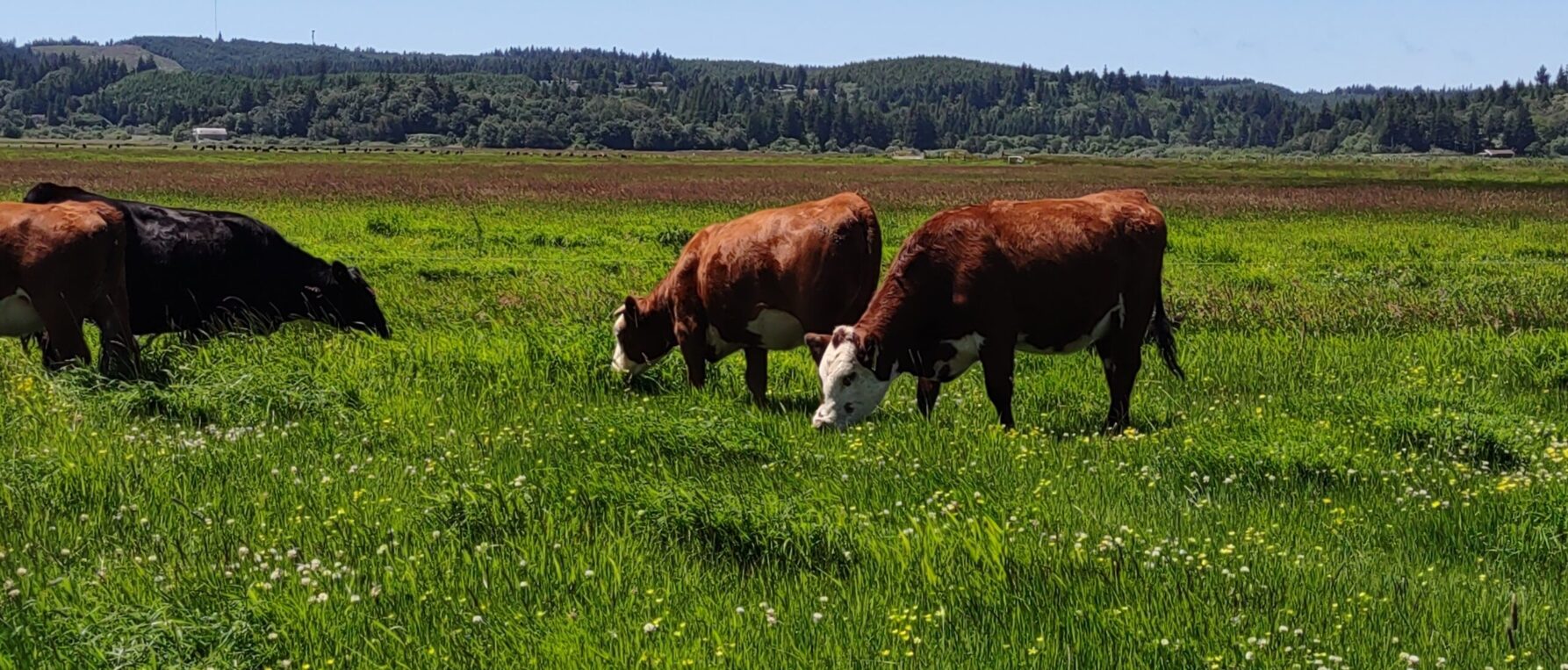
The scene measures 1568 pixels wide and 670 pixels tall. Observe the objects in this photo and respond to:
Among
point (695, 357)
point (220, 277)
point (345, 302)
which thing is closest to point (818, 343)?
point (695, 357)

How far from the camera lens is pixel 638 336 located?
12.3 metres

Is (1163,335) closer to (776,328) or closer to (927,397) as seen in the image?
(927,397)

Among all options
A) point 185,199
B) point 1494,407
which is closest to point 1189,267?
point 1494,407

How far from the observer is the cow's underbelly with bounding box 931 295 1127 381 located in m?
9.89

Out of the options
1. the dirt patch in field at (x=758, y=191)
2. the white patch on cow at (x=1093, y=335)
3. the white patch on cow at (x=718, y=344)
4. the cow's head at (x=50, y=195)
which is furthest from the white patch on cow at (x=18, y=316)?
the dirt patch in field at (x=758, y=191)

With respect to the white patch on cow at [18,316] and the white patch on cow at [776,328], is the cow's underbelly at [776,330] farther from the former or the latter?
the white patch on cow at [18,316]

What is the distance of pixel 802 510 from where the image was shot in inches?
275

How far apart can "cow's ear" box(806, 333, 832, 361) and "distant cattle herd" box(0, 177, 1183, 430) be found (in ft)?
0.06

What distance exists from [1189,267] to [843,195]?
51.3 feet

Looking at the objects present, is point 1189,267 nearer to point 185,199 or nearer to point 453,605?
point 453,605

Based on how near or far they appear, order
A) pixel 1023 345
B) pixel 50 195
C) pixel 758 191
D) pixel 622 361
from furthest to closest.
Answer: pixel 758 191, pixel 50 195, pixel 622 361, pixel 1023 345

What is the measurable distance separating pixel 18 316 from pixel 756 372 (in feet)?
20.2

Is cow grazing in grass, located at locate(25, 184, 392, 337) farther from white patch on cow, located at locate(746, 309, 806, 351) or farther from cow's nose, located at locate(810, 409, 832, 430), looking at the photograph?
cow's nose, located at locate(810, 409, 832, 430)

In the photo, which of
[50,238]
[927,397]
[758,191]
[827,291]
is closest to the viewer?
[927,397]
